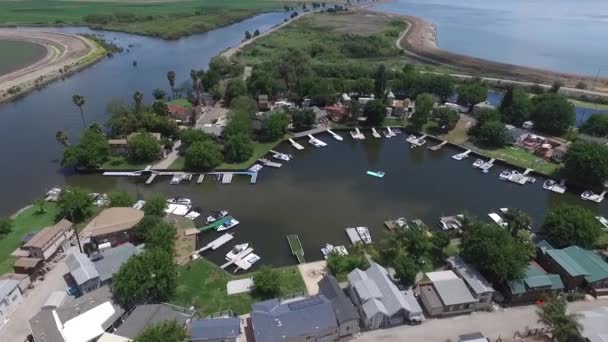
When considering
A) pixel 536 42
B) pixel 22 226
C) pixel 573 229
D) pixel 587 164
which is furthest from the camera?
pixel 536 42

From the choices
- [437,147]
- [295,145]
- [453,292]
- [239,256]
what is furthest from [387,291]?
[437,147]

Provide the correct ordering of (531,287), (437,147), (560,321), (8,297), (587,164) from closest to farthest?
(560,321), (8,297), (531,287), (587,164), (437,147)

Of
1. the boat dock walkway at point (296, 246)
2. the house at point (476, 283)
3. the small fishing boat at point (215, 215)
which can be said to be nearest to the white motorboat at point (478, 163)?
the house at point (476, 283)

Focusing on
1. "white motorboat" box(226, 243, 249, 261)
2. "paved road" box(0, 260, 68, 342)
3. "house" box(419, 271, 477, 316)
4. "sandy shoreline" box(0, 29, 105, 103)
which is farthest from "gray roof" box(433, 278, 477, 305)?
"sandy shoreline" box(0, 29, 105, 103)

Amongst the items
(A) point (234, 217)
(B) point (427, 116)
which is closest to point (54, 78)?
(A) point (234, 217)

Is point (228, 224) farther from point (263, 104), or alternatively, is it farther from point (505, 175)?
point (505, 175)

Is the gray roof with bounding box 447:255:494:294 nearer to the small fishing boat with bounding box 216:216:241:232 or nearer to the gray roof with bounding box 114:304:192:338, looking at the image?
the small fishing boat with bounding box 216:216:241:232

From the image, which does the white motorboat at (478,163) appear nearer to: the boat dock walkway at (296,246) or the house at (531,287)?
the house at (531,287)

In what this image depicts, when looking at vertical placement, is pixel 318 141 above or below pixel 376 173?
above
